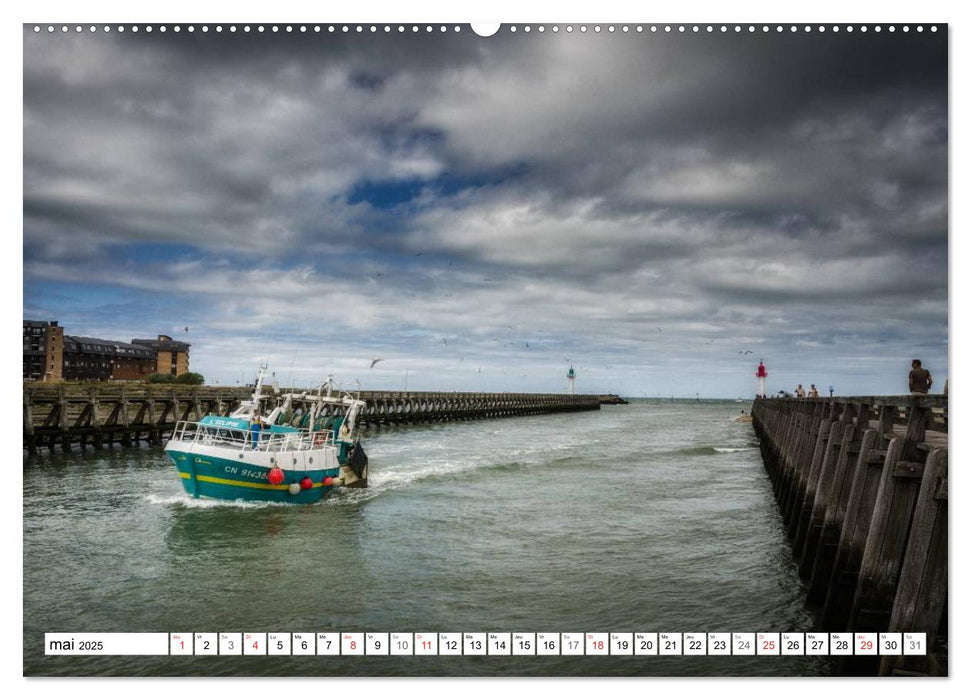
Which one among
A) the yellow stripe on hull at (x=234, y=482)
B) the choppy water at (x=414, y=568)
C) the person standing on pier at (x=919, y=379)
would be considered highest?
the person standing on pier at (x=919, y=379)

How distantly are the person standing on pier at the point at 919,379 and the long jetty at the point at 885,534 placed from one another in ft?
1.75

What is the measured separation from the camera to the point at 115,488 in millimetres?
29828

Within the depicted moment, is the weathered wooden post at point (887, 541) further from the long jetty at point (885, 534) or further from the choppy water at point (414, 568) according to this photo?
the choppy water at point (414, 568)

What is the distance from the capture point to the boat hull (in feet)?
84.8

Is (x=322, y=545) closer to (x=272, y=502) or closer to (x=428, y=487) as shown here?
(x=272, y=502)

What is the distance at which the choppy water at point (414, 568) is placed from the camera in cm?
1138

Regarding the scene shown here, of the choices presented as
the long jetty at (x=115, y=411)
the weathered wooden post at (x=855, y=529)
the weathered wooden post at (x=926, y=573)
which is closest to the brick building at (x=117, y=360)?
the long jetty at (x=115, y=411)

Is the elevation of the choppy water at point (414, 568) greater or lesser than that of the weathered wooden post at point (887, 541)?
lesser

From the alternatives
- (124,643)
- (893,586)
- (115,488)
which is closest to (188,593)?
(124,643)

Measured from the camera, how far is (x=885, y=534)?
973 centimetres

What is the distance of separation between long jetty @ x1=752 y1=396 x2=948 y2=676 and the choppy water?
145 centimetres

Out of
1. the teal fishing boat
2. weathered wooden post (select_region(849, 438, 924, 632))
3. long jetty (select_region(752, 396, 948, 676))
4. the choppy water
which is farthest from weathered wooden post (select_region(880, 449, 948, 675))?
the teal fishing boat

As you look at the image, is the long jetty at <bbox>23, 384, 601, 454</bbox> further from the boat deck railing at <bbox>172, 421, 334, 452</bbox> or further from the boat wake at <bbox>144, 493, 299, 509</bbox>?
the boat wake at <bbox>144, 493, 299, 509</bbox>

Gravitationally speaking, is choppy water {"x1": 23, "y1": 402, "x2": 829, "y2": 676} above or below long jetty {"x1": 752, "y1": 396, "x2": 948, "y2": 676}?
below
